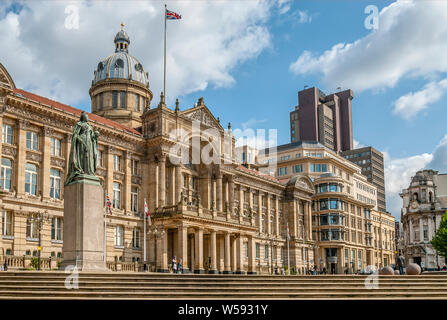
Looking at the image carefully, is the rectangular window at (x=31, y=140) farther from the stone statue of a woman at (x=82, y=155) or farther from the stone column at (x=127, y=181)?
the stone statue of a woman at (x=82, y=155)

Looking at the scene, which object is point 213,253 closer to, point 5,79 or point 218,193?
point 218,193

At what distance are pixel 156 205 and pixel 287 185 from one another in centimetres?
3686

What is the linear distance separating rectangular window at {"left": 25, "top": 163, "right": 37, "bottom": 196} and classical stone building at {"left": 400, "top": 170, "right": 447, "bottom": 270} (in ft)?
282

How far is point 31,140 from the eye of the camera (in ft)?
163

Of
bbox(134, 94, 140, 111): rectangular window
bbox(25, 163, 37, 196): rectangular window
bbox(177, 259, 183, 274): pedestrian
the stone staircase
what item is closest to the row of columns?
bbox(177, 259, 183, 274): pedestrian

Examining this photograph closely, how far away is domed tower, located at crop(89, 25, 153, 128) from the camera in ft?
243

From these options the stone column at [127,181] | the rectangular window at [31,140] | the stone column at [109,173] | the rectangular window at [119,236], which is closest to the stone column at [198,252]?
the stone column at [127,181]

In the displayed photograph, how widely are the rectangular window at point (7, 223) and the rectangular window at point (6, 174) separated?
2.33 meters

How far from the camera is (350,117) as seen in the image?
641 feet

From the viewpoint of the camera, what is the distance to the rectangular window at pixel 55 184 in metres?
51.2

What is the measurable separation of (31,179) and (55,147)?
14.7ft

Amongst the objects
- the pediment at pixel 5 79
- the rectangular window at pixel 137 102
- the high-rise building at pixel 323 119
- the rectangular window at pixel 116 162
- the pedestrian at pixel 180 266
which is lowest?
the pedestrian at pixel 180 266

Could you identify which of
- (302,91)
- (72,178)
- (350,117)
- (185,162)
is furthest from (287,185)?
(350,117)

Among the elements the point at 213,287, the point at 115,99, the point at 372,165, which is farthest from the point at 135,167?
the point at 372,165
